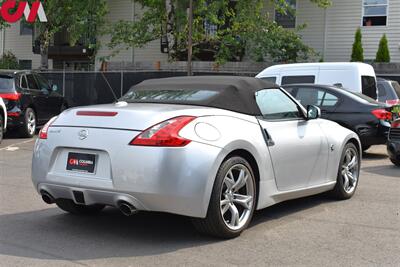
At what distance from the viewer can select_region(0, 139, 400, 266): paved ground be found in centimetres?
456

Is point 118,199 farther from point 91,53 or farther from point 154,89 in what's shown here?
point 91,53

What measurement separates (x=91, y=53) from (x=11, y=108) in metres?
16.5

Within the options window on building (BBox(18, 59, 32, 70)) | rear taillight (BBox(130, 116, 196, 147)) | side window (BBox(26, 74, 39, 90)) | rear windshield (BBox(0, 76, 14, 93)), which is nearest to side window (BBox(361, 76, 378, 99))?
side window (BBox(26, 74, 39, 90))

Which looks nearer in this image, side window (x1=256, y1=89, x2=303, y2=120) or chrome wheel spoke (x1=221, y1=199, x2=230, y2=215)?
chrome wheel spoke (x1=221, y1=199, x2=230, y2=215)

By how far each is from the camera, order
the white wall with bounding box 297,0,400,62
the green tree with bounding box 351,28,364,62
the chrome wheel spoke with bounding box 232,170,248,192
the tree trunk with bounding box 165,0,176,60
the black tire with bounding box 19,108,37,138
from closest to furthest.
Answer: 1. the chrome wheel spoke with bounding box 232,170,248,192
2. the black tire with bounding box 19,108,37,138
3. the green tree with bounding box 351,28,364,62
4. the tree trunk with bounding box 165,0,176,60
5. the white wall with bounding box 297,0,400,62

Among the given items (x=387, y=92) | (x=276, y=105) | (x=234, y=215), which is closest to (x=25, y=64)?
(x=387, y=92)

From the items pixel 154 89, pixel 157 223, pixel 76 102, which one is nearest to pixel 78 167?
pixel 157 223

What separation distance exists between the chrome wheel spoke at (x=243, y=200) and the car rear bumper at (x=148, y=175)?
1.52 ft

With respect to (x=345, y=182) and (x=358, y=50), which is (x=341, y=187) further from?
(x=358, y=50)

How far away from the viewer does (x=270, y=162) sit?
5.54 m

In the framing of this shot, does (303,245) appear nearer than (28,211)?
Yes

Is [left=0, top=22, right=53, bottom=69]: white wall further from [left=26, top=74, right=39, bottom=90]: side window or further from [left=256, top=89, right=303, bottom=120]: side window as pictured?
[left=256, top=89, right=303, bottom=120]: side window

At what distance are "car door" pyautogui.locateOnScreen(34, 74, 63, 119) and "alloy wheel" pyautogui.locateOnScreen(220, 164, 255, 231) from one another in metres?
11.1

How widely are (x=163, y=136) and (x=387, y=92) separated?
1122 centimetres
